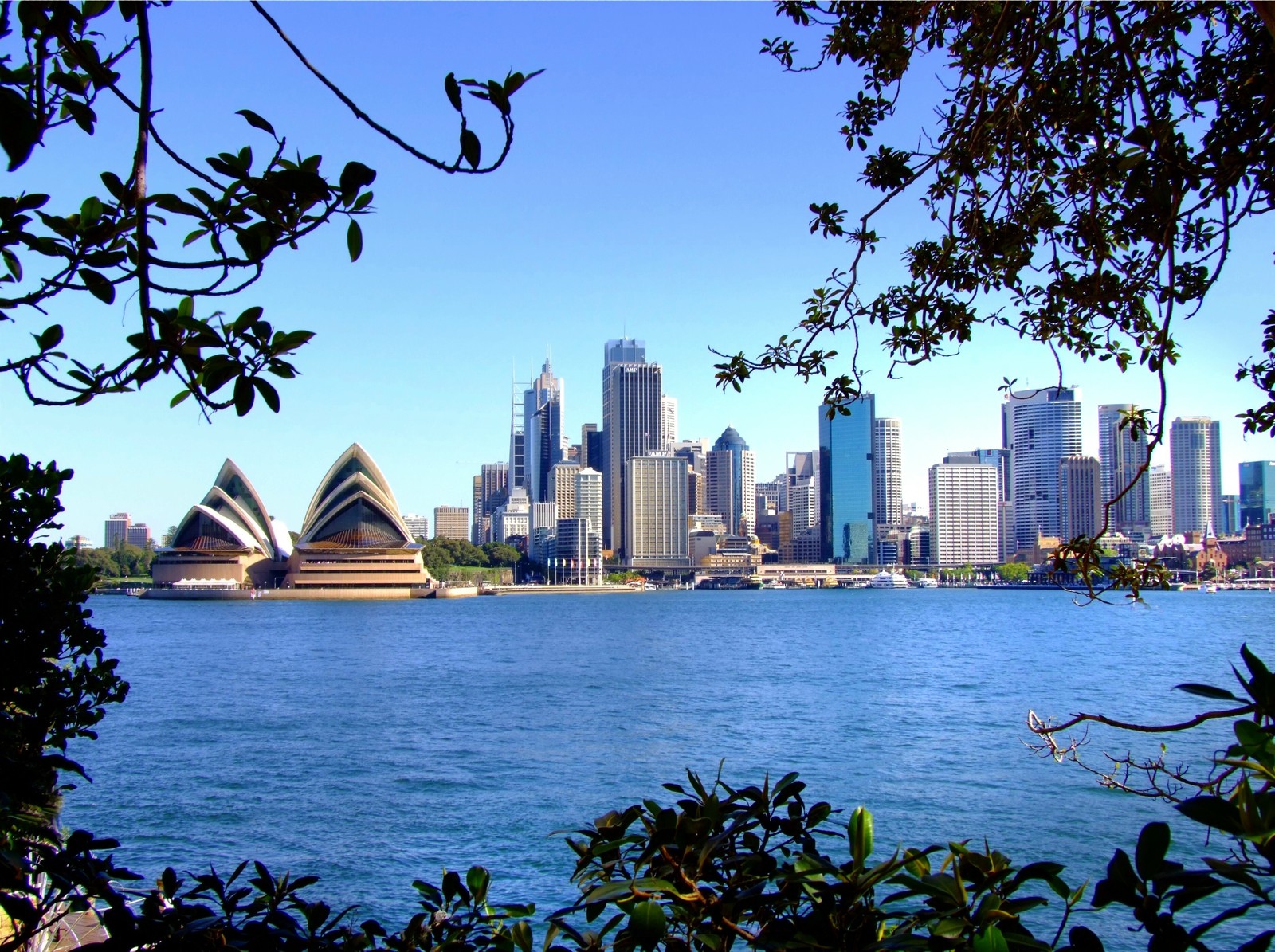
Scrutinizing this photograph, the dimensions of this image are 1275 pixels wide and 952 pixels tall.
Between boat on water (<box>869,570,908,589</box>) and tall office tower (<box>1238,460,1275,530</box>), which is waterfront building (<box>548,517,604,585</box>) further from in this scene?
tall office tower (<box>1238,460,1275,530</box>)

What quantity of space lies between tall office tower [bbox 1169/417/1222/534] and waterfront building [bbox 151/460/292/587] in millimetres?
61977

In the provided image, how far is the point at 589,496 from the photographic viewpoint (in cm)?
10525

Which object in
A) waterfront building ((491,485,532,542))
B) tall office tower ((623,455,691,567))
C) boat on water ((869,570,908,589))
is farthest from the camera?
waterfront building ((491,485,532,542))

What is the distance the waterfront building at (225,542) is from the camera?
57.5 metres

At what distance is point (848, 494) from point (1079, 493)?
41.0m

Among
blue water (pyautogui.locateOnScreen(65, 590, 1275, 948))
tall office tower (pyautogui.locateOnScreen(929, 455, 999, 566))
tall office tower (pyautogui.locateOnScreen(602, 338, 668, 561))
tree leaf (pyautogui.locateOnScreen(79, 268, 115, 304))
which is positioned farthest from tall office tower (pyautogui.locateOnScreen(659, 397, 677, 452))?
tree leaf (pyautogui.locateOnScreen(79, 268, 115, 304))

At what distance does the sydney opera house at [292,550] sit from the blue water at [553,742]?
76.8 ft

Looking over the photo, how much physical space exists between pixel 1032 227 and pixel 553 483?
4538 inches

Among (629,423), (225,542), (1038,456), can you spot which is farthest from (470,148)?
(629,423)

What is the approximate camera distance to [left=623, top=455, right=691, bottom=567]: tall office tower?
103m

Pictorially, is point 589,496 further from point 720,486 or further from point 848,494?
point 848,494

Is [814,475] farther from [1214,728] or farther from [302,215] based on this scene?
[302,215]

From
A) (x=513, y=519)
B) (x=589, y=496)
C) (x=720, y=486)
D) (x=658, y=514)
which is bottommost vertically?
(x=513, y=519)

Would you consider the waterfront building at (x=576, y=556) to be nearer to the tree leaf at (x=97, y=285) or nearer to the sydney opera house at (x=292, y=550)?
the sydney opera house at (x=292, y=550)
